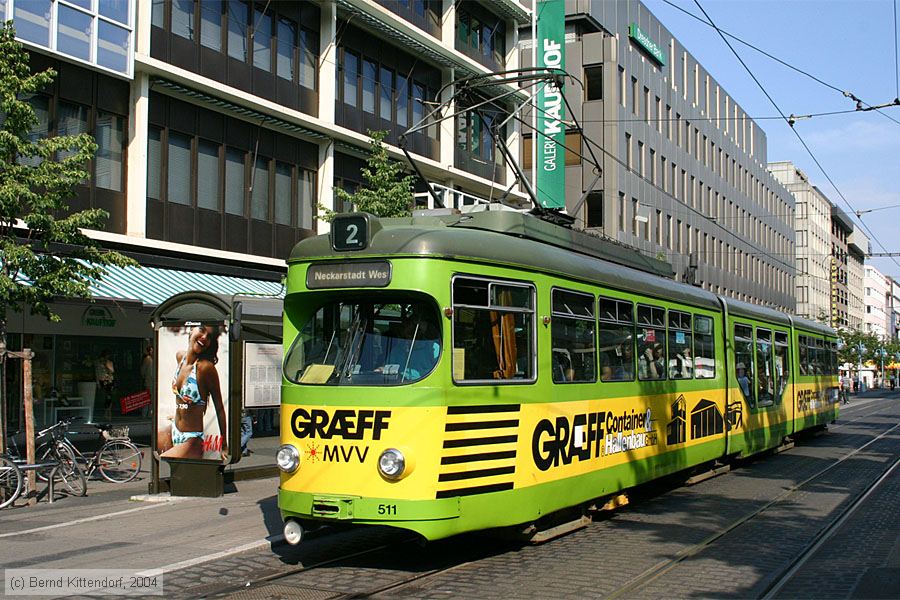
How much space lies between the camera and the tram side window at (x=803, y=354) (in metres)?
20.8

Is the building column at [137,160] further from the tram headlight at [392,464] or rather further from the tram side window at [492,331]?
the tram headlight at [392,464]

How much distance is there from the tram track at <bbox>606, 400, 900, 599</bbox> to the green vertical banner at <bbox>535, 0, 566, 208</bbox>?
2236cm

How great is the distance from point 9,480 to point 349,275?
653cm

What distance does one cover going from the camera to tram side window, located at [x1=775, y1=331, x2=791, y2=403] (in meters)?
18.8

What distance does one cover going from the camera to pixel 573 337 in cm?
995

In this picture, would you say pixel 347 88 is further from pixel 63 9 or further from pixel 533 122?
pixel 533 122

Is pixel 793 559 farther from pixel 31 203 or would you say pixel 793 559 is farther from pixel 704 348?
pixel 31 203

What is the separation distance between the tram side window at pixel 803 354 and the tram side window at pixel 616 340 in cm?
1055

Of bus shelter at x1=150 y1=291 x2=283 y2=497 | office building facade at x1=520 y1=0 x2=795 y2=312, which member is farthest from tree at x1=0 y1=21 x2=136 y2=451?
office building facade at x1=520 y1=0 x2=795 y2=312

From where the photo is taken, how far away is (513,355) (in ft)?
29.2

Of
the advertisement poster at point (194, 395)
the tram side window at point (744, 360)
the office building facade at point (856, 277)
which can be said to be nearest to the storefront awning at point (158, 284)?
the advertisement poster at point (194, 395)

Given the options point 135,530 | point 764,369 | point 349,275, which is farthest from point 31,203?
point 764,369

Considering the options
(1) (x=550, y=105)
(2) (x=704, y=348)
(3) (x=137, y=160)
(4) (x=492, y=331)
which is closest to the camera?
(4) (x=492, y=331)

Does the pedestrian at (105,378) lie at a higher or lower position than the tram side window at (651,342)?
lower
